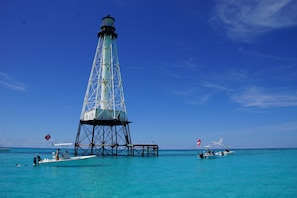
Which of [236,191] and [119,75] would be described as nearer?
[236,191]

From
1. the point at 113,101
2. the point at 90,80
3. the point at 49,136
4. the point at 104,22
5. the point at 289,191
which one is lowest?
the point at 289,191

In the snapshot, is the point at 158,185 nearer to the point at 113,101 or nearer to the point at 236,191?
the point at 236,191

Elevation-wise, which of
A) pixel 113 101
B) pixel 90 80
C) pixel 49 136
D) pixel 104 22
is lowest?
pixel 49 136

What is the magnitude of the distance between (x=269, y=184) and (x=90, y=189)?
15.7 m

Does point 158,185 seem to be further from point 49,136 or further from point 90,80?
point 90,80

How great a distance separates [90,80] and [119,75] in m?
6.27

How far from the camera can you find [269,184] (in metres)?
26.0

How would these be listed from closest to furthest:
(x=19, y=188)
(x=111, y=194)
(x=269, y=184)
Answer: (x=111, y=194), (x=19, y=188), (x=269, y=184)

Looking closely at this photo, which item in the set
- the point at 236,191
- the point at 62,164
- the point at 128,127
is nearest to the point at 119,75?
the point at 128,127

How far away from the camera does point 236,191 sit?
22125 millimetres

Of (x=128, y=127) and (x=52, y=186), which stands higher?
(x=128, y=127)

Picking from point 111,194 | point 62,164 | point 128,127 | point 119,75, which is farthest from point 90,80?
point 111,194

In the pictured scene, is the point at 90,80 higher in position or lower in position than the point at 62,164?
higher

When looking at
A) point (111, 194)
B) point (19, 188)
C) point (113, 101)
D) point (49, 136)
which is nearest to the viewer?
point (111, 194)
